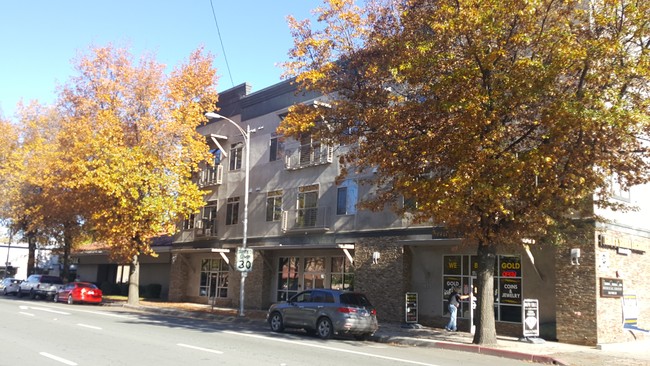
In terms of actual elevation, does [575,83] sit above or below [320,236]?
above

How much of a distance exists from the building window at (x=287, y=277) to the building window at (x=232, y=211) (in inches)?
164

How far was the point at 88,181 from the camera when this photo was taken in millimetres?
27219

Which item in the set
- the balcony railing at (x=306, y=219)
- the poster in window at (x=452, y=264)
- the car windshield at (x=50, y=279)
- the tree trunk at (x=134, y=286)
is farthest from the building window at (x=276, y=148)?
the car windshield at (x=50, y=279)

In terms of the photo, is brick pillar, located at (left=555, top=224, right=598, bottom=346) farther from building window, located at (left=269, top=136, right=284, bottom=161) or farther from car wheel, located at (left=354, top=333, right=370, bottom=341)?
building window, located at (left=269, top=136, right=284, bottom=161)

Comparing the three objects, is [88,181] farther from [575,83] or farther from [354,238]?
[575,83]

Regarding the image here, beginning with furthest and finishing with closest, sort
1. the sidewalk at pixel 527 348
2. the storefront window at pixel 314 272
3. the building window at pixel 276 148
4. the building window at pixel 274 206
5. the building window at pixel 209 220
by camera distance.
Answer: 1. the building window at pixel 209 220
2. the building window at pixel 276 148
3. the building window at pixel 274 206
4. the storefront window at pixel 314 272
5. the sidewalk at pixel 527 348

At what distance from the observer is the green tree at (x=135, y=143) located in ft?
92.6

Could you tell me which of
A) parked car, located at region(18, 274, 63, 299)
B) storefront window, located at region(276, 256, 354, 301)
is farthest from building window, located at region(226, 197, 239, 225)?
parked car, located at region(18, 274, 63, 299)

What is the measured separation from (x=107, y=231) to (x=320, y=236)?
1136 cm

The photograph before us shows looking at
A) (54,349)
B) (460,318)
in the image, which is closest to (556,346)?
(460,318)

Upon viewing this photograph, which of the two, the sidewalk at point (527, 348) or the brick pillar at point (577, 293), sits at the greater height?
the brick pillar at point (577, 293)

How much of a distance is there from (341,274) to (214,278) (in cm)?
1006

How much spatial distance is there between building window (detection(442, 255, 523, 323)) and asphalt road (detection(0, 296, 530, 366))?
A: 5.88 metres

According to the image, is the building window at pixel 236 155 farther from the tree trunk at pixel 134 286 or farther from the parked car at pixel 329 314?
the parked car at pixel 329 314
